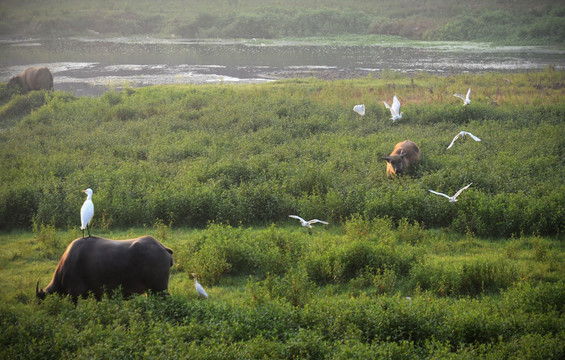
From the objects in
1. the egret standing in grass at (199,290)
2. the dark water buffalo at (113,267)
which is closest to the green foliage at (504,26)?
the egret standing in grass at (199,290)

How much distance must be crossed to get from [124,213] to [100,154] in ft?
14.1

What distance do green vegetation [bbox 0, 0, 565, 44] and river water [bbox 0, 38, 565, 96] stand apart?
148 inches

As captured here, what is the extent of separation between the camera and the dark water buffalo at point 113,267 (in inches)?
293

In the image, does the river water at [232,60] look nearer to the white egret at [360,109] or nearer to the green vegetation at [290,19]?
the green vegetation at [290,19]

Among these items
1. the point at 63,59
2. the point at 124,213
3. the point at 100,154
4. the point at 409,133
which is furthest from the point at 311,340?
the point at 63,59

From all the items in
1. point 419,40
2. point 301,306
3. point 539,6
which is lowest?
point 301,306

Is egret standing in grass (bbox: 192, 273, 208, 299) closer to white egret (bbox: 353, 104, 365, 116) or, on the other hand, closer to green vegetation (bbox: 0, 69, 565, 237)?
green vegetation (bbox: 0, 69, 565, 237)

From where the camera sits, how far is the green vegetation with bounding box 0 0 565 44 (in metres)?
→ 47.9

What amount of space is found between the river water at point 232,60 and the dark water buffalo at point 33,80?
2117 mm

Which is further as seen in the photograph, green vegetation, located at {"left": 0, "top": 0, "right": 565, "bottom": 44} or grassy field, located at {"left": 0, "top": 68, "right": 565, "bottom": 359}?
green vegetation, located at {"left": 0, "top": 0, "right": 565, "bottom": 44}

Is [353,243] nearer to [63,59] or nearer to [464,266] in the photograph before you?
[464,266]

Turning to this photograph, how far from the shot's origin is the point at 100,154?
14.9 metres

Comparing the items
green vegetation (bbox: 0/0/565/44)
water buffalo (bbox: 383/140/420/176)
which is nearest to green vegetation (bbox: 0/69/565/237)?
water buffalo (bbox: 383/140/420/176)

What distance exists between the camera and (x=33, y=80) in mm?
25594
